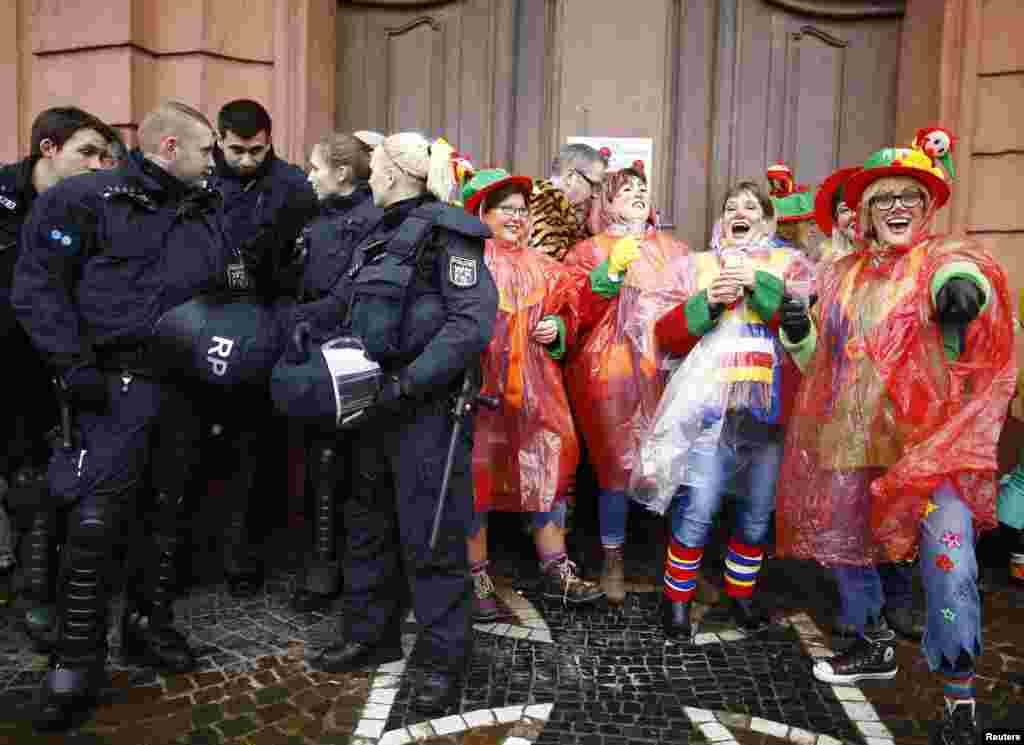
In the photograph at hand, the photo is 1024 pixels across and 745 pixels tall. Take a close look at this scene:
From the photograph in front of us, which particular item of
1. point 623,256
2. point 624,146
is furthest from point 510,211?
point 624,146

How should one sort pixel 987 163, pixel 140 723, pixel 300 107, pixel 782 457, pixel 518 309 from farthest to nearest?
pixel 300 107
pixel 987 163
pixel 518 309
pixel 782 457
pixel 140 723

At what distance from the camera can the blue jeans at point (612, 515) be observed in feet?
13.4

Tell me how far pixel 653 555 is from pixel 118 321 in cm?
304

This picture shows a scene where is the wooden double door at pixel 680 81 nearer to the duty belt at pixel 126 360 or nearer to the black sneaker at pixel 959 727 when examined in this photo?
the duty belt at pixel 126 360

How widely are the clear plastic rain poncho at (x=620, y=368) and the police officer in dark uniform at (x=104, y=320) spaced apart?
1.73 m

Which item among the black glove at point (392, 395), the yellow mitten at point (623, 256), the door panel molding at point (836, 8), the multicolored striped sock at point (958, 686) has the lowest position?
the multicolored striped sock at point (958, 686)

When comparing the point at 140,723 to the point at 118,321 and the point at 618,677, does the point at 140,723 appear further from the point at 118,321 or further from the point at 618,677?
the point at 618,677

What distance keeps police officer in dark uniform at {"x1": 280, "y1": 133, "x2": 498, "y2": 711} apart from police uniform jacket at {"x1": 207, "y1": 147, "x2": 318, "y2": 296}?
0.97 m

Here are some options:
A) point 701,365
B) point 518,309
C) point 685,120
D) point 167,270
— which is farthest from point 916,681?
point 685,120

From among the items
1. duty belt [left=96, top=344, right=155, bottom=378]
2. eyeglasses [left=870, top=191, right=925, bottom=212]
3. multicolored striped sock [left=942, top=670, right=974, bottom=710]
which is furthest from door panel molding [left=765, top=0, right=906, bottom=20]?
duty belt [left=96, top=344, right=155, bottom=378]

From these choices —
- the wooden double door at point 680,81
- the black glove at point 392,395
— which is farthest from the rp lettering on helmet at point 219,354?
the wooden double door at point 680,81

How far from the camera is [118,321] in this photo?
9.77 ft

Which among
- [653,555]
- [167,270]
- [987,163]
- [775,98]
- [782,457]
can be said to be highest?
[775,98]

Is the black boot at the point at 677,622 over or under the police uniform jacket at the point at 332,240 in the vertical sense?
under
